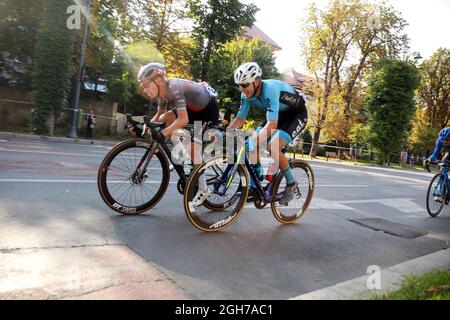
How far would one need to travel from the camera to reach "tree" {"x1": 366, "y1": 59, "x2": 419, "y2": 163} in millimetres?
32062

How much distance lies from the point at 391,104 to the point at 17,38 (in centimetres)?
2875

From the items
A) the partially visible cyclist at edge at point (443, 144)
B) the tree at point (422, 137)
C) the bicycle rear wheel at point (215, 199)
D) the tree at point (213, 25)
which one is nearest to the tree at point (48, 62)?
the tree at point (213, 25)

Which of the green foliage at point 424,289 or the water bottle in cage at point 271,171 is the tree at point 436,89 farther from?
the green foliage at point 424,289

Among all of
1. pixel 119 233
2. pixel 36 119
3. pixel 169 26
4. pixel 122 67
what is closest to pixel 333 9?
pixel 169 26

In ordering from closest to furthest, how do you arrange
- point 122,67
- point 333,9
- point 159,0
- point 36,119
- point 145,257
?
1. point 145,257
2. point 36,119
3. point 159,0
4. point 122,67
5. point 333,9

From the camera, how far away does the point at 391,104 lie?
32.1 meters

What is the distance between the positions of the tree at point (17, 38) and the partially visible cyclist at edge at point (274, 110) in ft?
62.0

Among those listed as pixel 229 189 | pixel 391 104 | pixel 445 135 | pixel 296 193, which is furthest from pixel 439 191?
pixel 391 104

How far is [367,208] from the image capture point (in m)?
7.56

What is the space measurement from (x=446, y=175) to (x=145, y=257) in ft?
23.2

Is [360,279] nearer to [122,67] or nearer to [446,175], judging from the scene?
[446,175]

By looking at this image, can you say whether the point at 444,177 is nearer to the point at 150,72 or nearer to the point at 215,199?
the point at 215,199

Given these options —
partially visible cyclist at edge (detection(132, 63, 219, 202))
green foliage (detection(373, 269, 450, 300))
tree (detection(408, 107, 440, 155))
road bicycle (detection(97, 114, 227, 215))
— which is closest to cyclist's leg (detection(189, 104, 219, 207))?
partially visible cyclist at edge (detection(132, 63, 219, 202))

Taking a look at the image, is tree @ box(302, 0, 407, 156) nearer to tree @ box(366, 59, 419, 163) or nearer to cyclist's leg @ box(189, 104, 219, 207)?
tree @ box(366, 59, 419, 163)
